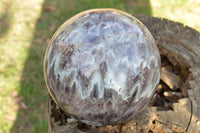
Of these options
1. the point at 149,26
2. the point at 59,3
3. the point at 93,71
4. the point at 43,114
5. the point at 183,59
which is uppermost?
the point at 59,3

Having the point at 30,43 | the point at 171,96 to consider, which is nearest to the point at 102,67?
the point at 171,96

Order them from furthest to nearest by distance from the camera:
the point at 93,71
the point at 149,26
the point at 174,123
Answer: the point at 149,26 → the point at 174,123 → the point at 93,71

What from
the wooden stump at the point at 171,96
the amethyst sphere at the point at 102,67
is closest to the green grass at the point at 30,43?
the wooden stump at the point at 171,96

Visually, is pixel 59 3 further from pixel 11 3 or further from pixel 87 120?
pixel 87 120

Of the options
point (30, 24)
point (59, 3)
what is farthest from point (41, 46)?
point (59, 3)

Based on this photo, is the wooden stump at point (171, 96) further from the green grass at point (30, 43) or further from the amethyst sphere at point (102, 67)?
the green grass at point (30, 43)

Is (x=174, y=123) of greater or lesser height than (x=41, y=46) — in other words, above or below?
below

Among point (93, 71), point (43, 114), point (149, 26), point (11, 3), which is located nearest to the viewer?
point (93, 71)
